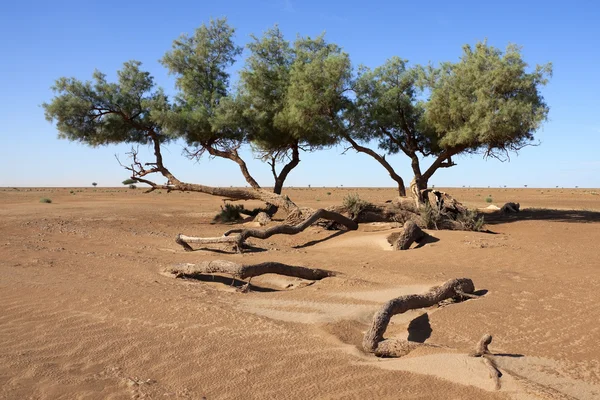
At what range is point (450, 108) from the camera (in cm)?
1877

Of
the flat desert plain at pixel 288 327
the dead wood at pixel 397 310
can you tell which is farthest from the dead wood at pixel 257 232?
the dead wood at pixel 397 310

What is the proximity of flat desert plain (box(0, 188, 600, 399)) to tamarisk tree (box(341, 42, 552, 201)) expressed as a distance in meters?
7.01

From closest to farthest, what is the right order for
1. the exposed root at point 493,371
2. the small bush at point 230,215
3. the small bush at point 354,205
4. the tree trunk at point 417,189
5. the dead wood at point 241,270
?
the exposed root at point 493,371 < the dead wood at point 241,270 < the small bush at point 354,205 < the tree trunk at point 417,189 < the small bush at point 230,215

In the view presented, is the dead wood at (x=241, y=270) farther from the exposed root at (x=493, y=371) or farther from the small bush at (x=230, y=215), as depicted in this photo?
the small bush at (x=230, y=215)

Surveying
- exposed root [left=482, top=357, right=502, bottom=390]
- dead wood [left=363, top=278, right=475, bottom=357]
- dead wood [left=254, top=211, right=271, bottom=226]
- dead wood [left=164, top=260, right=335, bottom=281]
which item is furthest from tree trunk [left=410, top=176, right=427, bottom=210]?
exposed root [left=482, top=357, right=502, bottom=390]

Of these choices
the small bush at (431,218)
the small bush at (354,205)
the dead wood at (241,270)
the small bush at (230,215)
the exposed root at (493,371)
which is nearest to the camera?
the exposed root at (493,371)

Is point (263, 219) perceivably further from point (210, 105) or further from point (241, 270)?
point (241, 270)

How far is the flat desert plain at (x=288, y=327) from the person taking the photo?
4.19m

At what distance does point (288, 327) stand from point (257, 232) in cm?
736

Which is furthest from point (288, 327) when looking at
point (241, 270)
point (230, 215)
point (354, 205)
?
point (230, 215)

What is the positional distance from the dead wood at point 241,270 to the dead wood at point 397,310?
8.35 ft

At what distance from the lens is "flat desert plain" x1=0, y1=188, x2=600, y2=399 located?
4.19 meters

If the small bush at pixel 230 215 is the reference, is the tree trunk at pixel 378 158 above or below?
above

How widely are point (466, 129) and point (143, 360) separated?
52.7 feet
